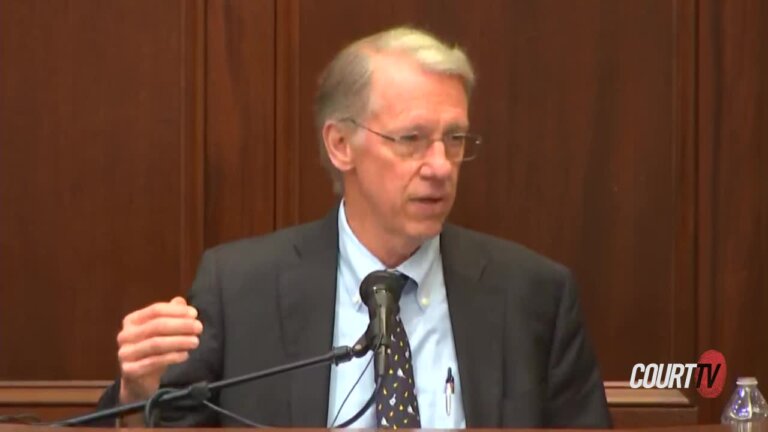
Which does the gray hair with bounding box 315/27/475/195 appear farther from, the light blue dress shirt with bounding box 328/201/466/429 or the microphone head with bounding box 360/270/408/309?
the microphone head with bounding box 360/270/408/309

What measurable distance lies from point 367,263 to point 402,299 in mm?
106

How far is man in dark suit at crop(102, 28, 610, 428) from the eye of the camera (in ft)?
8.37

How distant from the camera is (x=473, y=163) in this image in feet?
10.3

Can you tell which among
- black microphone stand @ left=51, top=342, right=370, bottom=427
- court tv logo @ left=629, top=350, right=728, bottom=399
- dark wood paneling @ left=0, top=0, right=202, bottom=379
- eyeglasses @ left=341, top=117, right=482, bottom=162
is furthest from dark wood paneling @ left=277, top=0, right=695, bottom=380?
black microphone stand @ left=51, top=342, right=370, bottom=427

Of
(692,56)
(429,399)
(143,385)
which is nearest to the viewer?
(143,385)

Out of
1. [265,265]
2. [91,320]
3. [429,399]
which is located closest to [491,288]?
[429,399]

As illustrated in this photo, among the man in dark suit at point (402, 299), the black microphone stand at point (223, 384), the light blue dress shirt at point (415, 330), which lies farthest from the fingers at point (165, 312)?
the light blue dress shirt at point (415, 330)

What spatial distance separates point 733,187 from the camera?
3105 mm

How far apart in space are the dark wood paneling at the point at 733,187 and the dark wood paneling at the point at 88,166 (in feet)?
3.83

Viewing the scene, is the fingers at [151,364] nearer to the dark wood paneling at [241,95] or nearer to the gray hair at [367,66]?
the gray hair at [367,66]

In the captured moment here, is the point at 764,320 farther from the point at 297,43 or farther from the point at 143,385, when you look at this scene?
the point at 143,385

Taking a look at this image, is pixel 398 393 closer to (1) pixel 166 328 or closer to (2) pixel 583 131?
(1) pixel 166 328

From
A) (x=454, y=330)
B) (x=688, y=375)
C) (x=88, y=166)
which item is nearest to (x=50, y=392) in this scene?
(x=88, y=166)

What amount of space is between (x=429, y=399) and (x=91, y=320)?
0.96 m
